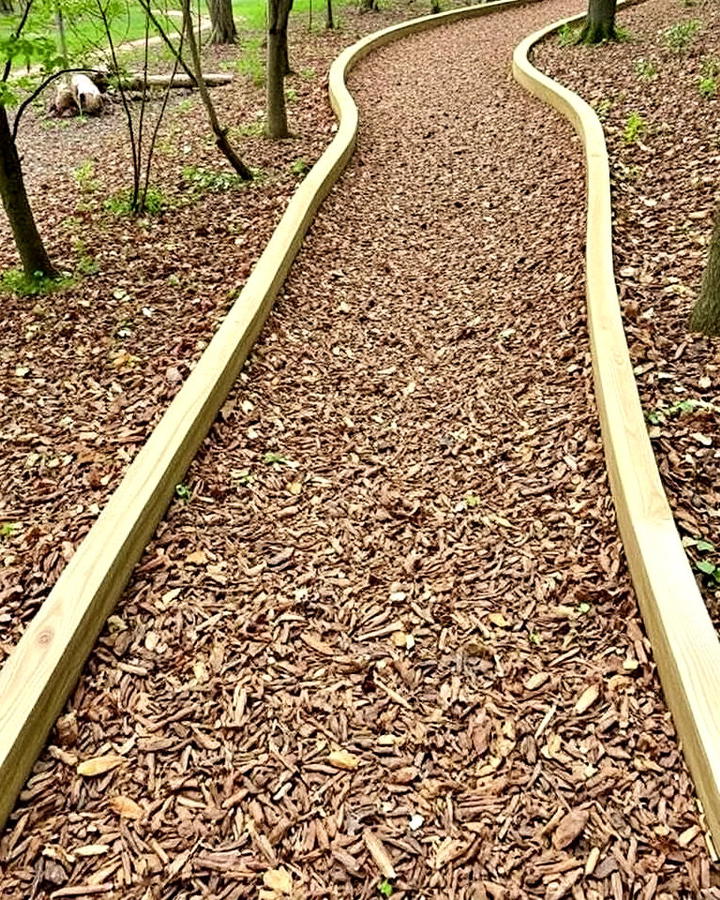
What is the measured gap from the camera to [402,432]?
374 cm

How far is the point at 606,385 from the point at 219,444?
1811 mm

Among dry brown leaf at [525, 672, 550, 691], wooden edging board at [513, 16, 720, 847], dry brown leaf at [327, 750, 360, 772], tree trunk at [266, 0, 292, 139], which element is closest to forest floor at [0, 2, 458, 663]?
tree trunk at [266, 0, 292, 139]

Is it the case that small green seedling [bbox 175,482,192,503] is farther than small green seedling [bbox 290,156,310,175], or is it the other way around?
small green seedling [bbox 290,156,310,175]

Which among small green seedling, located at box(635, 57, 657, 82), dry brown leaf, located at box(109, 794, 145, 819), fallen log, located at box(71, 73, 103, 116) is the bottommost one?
fallen log, located at box(71, 73, 103, 116)

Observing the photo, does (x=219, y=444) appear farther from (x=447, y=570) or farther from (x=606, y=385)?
(x=606, y=385)

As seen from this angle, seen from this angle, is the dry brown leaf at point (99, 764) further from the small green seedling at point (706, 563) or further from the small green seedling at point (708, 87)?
the small green seedling at point (708, 87)

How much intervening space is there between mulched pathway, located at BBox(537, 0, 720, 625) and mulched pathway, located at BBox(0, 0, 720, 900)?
0.31m

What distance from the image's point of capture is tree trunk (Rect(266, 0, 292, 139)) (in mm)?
6930

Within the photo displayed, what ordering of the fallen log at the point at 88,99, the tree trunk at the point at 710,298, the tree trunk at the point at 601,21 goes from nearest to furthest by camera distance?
the tree trunk at the point at 710,298 < the tree trunk at the point at 601,21 < the fallen log at the point at 88,99

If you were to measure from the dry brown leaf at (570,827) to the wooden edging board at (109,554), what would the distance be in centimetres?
152

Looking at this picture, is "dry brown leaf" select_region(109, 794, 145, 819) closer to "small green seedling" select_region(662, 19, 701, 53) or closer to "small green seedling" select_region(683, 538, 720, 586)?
"small green seedling" select_region(683, 538, 720, 586)

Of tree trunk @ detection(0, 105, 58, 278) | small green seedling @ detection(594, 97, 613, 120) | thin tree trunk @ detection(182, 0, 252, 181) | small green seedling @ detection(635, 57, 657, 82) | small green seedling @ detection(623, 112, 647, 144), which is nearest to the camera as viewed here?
tree trunk @ detection(0, 105, 58, 278)

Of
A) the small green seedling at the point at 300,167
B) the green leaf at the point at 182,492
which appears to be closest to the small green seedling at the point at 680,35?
the small green seedling at the point at 300,167

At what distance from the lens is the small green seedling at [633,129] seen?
20.3 feet
